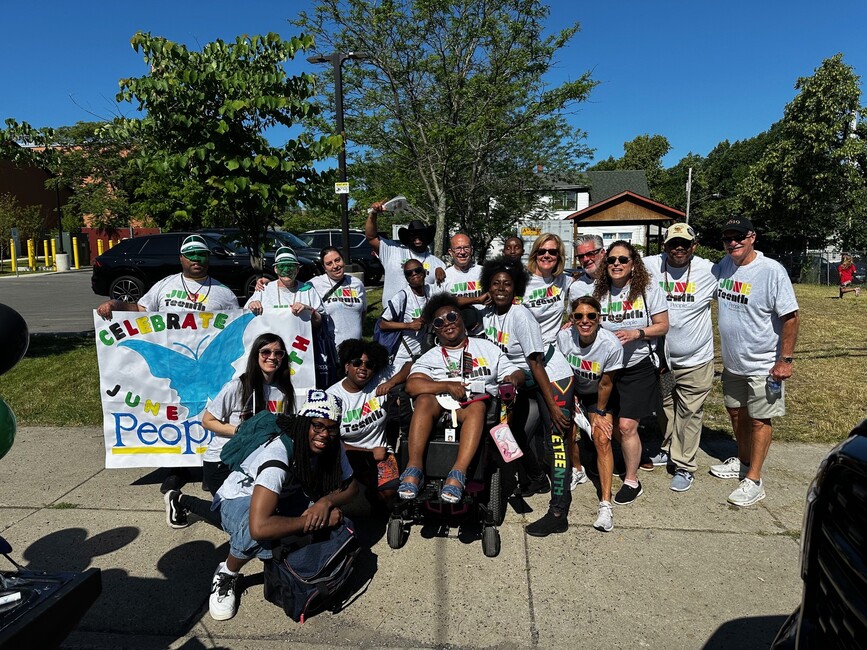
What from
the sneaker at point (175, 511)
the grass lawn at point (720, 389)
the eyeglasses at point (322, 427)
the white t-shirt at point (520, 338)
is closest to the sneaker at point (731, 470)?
the grass lawn at point (720, 389)

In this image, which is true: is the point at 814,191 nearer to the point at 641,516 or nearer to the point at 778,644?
the point at 641,516

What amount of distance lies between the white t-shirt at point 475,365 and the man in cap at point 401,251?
1.33 m

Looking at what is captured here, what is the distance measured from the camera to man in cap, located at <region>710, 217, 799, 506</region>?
4.09 m

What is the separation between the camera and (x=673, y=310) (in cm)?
453

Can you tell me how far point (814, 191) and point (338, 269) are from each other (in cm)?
2933

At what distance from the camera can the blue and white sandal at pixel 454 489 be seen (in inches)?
132

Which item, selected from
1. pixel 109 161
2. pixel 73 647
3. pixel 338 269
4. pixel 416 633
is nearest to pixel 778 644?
pixel 416 633

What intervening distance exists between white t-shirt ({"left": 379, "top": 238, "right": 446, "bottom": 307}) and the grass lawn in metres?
3.18

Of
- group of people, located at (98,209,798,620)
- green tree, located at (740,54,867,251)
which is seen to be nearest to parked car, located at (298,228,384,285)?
group of people, located at (98,209,798,620)

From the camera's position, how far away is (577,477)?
462 centimetres

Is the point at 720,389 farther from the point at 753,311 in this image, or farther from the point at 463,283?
the point at 463,283

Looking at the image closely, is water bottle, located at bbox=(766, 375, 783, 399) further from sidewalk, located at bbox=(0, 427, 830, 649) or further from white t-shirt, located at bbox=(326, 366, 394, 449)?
white t-shirt, located at bbox=(326, 366, 394, 449)

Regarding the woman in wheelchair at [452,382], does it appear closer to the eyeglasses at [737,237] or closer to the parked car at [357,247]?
the eyeglasses at [737,237]

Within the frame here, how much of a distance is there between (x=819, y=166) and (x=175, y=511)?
1225 inches
